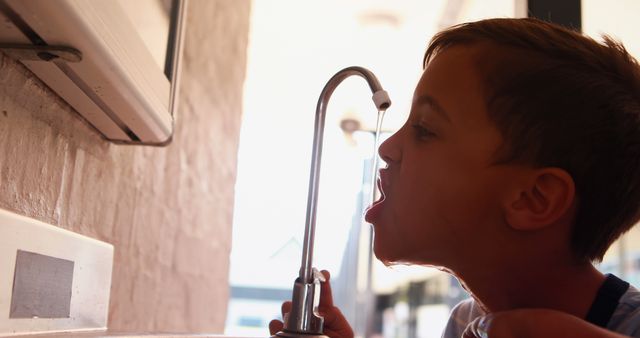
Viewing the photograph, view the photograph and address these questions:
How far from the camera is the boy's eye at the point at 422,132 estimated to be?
2.25 ft

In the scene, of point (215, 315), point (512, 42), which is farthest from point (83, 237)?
point (215, 315)

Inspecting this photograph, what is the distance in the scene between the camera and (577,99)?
656 millimetres

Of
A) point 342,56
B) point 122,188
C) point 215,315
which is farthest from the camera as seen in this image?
point 342,56

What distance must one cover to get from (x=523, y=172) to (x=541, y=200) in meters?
0.03

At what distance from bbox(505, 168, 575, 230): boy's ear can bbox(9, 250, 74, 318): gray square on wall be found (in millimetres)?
456

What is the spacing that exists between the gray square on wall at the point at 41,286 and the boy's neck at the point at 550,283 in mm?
428

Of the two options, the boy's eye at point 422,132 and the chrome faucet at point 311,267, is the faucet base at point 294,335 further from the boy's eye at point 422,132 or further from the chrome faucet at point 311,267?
the boy's eye at point 422,132

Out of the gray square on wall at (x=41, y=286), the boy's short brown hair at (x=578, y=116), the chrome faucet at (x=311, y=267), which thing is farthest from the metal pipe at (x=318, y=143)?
the gray square on wall at (x=41, y=286)

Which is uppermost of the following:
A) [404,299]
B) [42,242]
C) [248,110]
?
[248,110]

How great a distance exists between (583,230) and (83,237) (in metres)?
0.53

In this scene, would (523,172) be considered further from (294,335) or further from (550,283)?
(294,335)

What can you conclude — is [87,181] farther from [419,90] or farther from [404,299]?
[404,299]

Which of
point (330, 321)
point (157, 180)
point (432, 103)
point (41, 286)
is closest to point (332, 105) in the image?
point (157, 180)

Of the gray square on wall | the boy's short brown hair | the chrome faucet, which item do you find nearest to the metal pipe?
the chrome faucet
